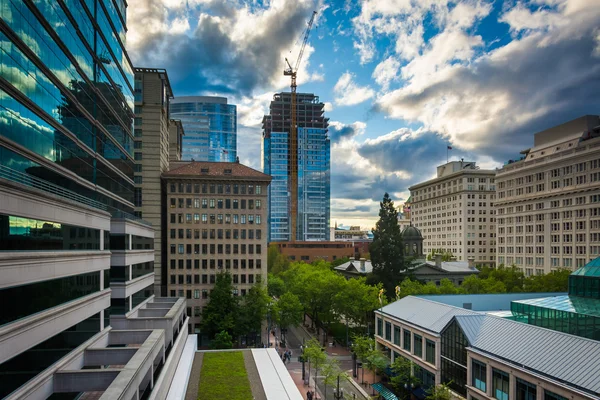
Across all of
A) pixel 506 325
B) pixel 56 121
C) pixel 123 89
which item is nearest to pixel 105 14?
pixel 123 89

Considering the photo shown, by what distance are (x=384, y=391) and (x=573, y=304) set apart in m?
20.2

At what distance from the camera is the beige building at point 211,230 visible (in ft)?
258

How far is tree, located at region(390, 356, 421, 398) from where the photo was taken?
47.3 metres

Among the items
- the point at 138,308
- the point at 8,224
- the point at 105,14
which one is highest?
the point at 105,14

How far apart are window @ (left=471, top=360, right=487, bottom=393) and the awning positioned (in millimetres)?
8644

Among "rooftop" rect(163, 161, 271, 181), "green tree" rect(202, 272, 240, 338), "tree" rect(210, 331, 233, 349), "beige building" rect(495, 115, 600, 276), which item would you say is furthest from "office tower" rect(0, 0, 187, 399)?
"beige building" rect(495, 115, 600, 276)

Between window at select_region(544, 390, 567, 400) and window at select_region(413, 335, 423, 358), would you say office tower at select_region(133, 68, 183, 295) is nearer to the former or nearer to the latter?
window at select_region(413, 335, 423, 358)

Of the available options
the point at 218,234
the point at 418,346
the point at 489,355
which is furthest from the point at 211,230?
the point at 489,355

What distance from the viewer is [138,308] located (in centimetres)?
4453

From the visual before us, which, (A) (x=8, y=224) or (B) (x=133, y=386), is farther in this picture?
(B) (x=133, y=386)

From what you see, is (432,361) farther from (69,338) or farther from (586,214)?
(586,214)

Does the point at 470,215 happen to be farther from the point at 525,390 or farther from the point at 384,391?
the point at 525,390

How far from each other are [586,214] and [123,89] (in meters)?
95.7

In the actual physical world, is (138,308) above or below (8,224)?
below
